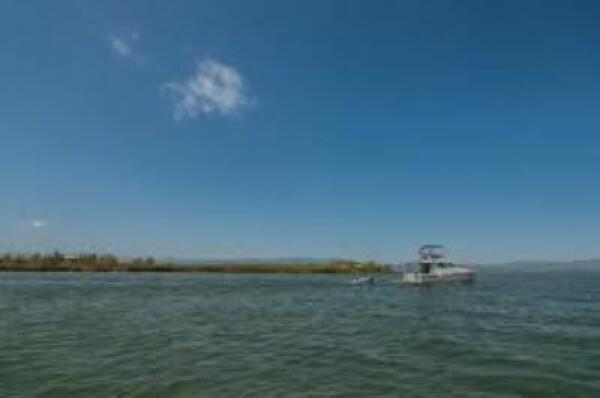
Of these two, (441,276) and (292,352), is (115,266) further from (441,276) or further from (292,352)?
(292,352)

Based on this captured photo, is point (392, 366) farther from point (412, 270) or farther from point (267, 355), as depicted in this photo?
point (412, 270)

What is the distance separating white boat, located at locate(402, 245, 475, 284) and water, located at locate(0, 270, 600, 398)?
49.1 metres

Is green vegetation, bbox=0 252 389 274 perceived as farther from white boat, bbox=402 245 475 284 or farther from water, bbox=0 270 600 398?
water, bbox=0 270 600 398

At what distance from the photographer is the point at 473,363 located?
2597 cm

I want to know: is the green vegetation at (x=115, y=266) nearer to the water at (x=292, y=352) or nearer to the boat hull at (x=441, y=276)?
the boat hull at (x=441, y=276)

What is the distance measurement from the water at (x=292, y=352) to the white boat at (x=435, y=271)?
1933 inches

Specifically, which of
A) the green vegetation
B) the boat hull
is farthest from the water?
the green vegetation

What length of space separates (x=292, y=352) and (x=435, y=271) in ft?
256

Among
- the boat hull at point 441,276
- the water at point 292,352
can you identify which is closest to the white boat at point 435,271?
the boat hull at point 441,276

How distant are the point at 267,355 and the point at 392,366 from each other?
18.5 ft

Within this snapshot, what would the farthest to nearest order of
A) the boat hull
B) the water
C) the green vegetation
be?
the green vegetation < the boat hull < the water

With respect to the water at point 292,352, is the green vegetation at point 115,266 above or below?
above

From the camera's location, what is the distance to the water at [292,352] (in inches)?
824

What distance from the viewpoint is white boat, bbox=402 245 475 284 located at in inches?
4038
